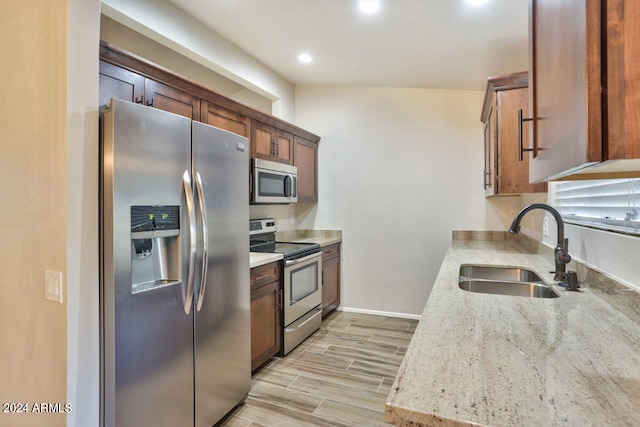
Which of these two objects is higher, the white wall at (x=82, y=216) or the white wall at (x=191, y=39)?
the white wall at (x=191, y=39)

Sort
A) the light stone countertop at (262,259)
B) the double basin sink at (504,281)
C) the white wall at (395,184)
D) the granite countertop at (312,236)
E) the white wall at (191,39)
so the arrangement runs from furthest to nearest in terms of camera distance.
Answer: the granite countertop at (312,236)
the white wall at (395,184)
the light stone countertop at (262,259)
the white wall at (191,39)
the double basin sink at (504,281)

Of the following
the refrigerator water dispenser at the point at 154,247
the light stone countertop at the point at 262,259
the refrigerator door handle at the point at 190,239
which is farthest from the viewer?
the light stone countertop at the point at 262,259

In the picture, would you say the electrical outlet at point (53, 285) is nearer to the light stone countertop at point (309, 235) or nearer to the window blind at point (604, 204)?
the window blind at point (604, 204)

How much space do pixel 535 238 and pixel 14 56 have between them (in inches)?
136

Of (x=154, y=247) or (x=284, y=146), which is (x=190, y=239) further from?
(x=284, y=146)

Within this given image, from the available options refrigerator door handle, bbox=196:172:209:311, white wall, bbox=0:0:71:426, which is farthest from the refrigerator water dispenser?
white wall, bbox=0:0:71:426

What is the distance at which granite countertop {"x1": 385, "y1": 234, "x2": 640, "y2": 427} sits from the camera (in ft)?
2.12

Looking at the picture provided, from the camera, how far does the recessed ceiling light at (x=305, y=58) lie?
3297mm

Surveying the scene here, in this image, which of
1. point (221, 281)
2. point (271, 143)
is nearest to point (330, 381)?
point (221, 281)

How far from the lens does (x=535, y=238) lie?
2.82m

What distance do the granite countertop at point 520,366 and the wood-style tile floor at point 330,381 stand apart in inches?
51.7

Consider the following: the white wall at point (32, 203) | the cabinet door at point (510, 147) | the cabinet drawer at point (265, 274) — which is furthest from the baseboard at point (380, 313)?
the white wall at point (32, 203)

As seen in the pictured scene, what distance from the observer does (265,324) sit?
8.99ft

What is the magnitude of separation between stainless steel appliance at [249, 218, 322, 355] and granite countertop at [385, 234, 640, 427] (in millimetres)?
1811
